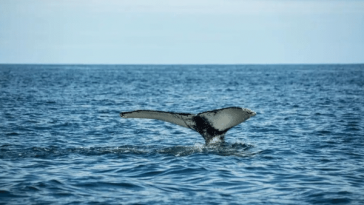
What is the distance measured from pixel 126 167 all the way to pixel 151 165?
0.57 m

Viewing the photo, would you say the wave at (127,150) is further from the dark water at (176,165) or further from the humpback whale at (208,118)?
the humpback whale at (208,118)

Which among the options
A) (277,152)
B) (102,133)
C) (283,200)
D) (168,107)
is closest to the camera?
(283,200)

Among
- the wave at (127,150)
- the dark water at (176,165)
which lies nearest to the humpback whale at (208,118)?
the dark water at (176,165)

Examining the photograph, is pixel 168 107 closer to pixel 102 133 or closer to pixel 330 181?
pixel 102 133

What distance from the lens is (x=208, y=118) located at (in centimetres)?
1089

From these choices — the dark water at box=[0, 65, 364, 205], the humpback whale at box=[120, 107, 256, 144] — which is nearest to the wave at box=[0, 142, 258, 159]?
the dark water at box=[0, 65, 364, 205]

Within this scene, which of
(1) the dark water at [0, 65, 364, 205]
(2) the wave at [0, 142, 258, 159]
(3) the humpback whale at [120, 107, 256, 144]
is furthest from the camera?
(2) the wave at [0, 142, 258, 159]

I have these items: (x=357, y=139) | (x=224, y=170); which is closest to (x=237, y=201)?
(x=224, y=170)

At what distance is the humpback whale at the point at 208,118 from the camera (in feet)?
33.5

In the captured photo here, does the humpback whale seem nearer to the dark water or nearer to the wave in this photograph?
the dark water

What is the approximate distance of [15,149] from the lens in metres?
13.4

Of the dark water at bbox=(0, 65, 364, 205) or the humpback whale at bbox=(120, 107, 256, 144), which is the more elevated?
the humpback whale at bbox=(120, 107, 256, 144)

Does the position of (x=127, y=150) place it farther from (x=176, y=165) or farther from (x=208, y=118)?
(x=208, y=118)

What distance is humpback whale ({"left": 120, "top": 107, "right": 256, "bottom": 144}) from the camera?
1020 cm
